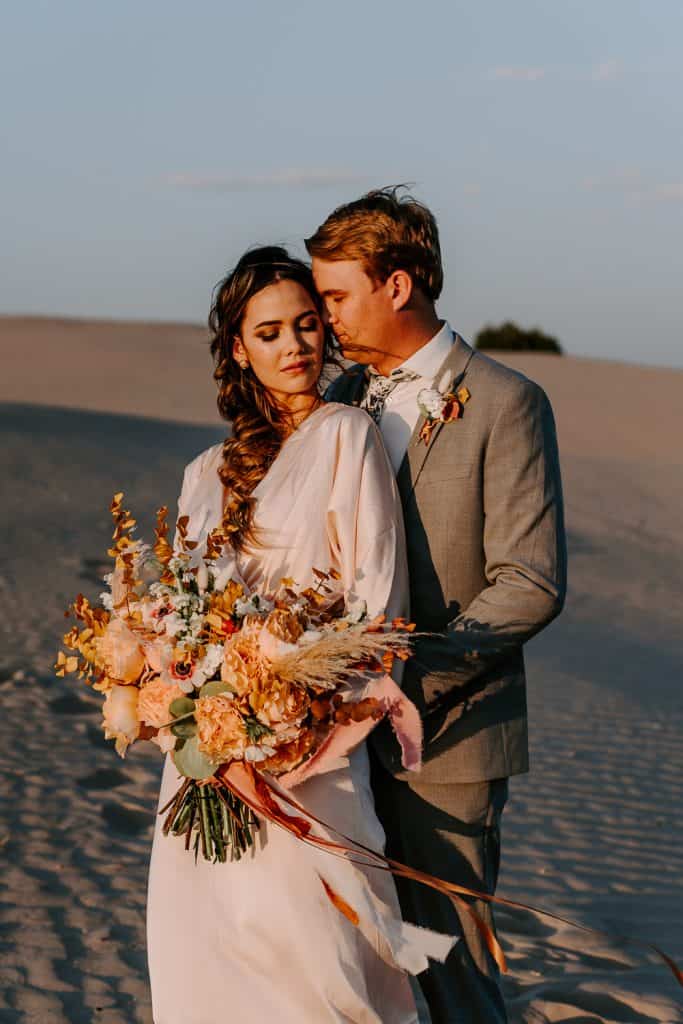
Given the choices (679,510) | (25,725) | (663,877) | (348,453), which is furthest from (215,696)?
(679,510)

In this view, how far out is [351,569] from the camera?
11.2ft

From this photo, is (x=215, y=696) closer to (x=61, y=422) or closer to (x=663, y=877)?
(x=663, y=877)

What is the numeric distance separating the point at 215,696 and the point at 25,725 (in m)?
5.92

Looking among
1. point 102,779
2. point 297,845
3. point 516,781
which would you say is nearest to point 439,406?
point 297,845

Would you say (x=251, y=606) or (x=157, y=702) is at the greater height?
(x=251, y=606)

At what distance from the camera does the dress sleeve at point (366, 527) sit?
339 centimetres

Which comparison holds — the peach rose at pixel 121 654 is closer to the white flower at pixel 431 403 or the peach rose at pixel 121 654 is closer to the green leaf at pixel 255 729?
the green leaf at pixel 255 729

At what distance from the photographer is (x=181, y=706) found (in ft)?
10.5

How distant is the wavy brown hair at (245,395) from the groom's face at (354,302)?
58 mm

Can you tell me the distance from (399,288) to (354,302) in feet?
0.44

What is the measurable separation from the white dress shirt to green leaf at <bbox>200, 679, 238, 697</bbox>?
2.97 feet

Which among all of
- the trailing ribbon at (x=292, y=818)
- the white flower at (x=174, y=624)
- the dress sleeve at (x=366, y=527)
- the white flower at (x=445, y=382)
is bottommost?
the trailing ribbon at (x=292, y=818)

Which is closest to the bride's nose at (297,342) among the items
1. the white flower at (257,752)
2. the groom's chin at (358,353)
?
the groom's chin at (358,353)

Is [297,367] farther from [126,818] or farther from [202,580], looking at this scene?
[126,818]
